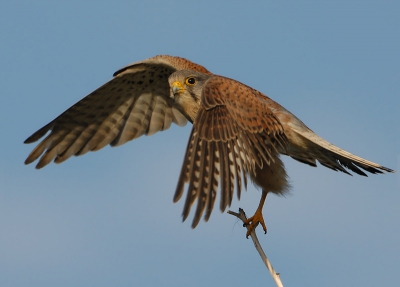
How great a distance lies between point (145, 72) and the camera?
7.91 m

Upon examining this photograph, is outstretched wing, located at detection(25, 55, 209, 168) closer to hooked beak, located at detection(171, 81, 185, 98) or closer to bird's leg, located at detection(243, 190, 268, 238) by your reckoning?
hooked beak, located at detection(171, 81, 185, 98)

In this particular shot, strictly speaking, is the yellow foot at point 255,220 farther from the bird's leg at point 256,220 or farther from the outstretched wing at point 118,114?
the outstretched wing at point 118,114

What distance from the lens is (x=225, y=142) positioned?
6.14 meters

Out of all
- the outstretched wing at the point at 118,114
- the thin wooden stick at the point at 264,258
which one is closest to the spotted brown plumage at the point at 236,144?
the thin wooden stick at the point at 264,258

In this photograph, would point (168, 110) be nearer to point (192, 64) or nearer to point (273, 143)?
point (192, 64)

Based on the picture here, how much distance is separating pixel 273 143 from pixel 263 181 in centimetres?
41

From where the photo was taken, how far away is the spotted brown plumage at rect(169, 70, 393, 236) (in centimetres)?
580

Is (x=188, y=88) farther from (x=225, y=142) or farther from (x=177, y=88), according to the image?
(x=225, y=142)

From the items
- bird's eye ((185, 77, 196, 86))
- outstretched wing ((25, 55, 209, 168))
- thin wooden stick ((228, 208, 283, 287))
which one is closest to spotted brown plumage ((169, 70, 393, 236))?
bird's eye ((185, 77, 196, 86))

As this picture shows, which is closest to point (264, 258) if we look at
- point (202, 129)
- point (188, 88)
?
point (202, 129)

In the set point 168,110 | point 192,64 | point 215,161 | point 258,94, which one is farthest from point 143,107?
point 215,161

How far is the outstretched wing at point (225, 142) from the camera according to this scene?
18.7 feet

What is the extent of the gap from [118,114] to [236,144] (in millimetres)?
2302

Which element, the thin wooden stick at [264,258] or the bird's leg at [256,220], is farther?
the bird's leg at [256,220]
